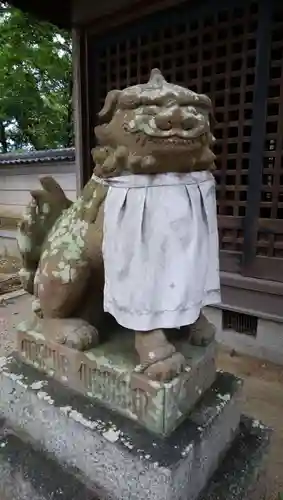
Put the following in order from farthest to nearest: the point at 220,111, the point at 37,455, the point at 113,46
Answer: the point at 113,46, the point at 220,111, the point at 37,455

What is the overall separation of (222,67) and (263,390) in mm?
2226

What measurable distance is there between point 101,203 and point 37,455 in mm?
904

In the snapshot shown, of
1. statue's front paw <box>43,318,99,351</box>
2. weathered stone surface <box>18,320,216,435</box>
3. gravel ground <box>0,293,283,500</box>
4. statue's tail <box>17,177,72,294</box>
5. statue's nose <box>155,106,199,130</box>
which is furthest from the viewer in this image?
gravel ground <box>0,293,283,500</box>

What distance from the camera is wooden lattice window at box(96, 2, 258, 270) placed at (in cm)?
261

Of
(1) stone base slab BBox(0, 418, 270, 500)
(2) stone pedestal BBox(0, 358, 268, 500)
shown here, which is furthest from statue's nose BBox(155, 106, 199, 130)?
(1) stone base slab BBox(0, 418, 270, 500)

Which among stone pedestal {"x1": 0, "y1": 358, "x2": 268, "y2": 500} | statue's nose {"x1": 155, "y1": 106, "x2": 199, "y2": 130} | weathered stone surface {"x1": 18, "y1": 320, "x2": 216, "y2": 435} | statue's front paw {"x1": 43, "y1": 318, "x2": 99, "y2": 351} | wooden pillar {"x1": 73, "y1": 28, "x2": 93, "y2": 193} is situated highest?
wooden pillar {"x1": 73, "y1": 28, "x2": 93, "y2": 193}

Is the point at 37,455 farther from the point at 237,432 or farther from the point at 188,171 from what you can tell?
the point at 188,171

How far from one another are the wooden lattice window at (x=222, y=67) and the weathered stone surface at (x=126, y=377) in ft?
5.63

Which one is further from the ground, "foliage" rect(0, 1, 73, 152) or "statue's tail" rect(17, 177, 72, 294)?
"foliage" rect(0, 1, 73, 152)

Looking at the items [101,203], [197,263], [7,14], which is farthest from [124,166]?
[7,14]

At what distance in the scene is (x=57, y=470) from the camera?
128cm

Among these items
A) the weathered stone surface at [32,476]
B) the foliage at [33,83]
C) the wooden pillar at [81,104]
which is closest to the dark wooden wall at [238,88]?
the wooden pillar at [81,104]

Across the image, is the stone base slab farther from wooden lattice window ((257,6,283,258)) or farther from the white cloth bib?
wooden lattice window ((257,6,283,258))

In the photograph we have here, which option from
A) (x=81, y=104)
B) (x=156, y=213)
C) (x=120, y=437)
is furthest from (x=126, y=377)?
(x=81, y=104)
